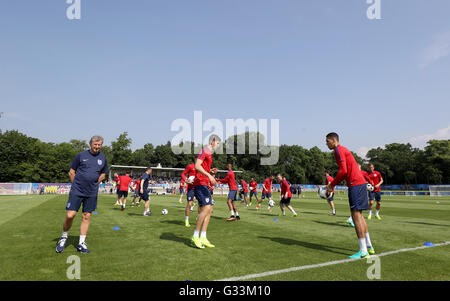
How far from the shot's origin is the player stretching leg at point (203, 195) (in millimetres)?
5816

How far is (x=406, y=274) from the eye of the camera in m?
4.00

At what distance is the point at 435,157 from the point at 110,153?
106347 millimetres

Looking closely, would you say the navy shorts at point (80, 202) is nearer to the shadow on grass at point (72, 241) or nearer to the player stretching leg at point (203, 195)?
the shadow on grass at point (72, 241)

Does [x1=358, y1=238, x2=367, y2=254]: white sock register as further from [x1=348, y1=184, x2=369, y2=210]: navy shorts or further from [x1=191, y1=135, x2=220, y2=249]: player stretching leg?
[x1=191, y1=135, x2=220, y2=249]: player stretching leg

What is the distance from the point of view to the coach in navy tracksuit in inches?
212

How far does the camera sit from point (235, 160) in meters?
91.0

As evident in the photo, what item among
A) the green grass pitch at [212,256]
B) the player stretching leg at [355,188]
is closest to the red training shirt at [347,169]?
the player stretching leg at [355,188]

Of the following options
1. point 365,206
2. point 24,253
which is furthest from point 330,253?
point 24,253

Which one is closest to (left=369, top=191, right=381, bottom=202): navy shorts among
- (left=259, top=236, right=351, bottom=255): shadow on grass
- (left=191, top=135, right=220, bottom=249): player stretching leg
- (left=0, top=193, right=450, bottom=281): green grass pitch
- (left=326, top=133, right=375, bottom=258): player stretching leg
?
(left=0, top=193, right=450, bottom=281): green grass pitch

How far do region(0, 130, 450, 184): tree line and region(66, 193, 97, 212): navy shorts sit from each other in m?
73.6

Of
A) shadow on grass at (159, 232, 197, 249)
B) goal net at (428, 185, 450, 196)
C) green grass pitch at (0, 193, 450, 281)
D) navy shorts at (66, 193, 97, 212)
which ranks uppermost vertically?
navy shorts at (66, 193, 97, 212)

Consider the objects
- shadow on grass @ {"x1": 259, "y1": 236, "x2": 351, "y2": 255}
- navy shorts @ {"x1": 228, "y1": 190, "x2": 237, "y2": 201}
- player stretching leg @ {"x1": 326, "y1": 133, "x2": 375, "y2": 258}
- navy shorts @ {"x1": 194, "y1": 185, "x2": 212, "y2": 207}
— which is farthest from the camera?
navy shorts @ {"x1": 228, "y1": 190, "x2": 237, "y2": 201}
